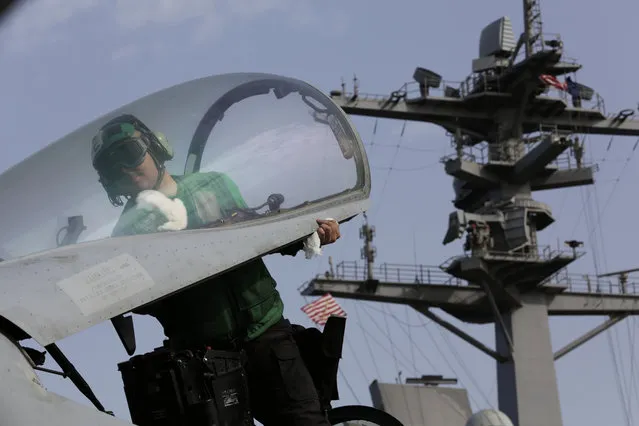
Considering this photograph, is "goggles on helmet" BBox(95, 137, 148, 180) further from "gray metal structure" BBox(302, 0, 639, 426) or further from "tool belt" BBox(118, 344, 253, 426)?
"gray metal structure" BBox(302, 0, 639, 426)

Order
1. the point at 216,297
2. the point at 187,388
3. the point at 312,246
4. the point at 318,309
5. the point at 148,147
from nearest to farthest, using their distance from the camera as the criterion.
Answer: the point at 187,388 < the point at 148,147 < the point at 216,297 < the point at 312,246 < the point at 318,309

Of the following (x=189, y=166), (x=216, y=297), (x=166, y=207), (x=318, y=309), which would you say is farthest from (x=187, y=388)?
(x=318, y=309)

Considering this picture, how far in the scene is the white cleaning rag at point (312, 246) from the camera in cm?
602

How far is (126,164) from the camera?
540 centimetres

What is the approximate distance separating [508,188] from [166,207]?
3711 cm

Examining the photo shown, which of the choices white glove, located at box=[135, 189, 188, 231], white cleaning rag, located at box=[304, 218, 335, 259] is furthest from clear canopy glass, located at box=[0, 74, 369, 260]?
white cleaning rag, located at box=[304, 218, 335, 259]

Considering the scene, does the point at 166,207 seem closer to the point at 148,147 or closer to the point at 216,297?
the point at 148,147

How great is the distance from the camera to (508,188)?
41688 mm

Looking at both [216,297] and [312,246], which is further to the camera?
[312,246]

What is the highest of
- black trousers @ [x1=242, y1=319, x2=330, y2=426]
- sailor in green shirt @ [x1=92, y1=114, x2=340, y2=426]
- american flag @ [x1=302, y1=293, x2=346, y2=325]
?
american flag @ [x1=302, y1=293, x2=346, y2=325]

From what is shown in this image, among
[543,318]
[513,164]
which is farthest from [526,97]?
[543,318]

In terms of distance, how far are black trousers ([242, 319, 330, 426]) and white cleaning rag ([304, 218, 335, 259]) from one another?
1.58ft

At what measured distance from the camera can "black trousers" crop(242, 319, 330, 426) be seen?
19.0ft

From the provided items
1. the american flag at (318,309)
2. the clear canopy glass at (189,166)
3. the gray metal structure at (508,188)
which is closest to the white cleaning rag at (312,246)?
the clear canopy glass at (189,166)
